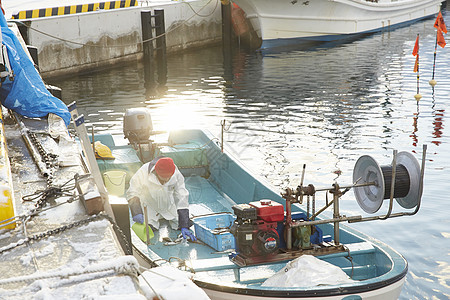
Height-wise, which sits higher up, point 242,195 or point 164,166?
point 164,166

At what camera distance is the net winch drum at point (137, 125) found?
10.0 m

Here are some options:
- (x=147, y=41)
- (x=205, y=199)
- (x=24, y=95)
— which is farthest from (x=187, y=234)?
(x=147, y=41)

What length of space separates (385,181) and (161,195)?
10.1 ft

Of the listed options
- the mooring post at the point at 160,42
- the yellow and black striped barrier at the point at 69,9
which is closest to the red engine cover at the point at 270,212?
the yellow and black striped barrier at the point at 69,9

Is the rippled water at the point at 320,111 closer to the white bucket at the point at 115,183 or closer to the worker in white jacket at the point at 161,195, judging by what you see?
the worker in white jacket at the point at 161,195

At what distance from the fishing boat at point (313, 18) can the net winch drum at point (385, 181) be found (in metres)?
21.8

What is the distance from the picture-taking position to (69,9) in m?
21.4

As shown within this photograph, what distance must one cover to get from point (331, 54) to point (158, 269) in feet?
75.5

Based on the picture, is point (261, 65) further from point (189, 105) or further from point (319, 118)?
point (319, 118)

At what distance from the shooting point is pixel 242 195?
876 cm

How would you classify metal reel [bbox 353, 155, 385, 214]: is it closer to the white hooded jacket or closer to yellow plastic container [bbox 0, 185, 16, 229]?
the white hooded jacket

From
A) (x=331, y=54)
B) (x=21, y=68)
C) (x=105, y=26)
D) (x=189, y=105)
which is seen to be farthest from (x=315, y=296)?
(x=331, y=54)

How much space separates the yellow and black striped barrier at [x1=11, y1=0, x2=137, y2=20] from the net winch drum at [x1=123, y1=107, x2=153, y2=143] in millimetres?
11343

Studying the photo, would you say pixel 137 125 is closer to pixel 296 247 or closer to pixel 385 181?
pixel 296 247
